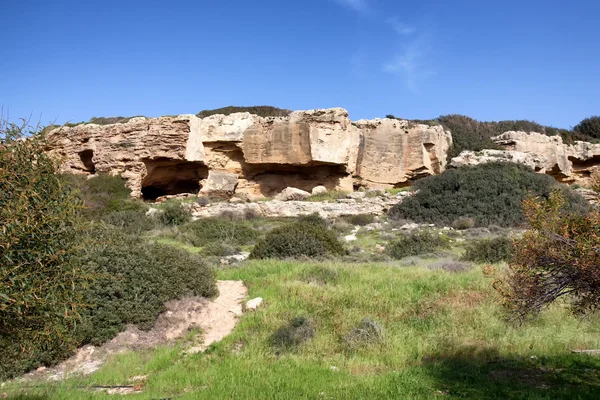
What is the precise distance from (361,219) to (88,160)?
17.3 meters

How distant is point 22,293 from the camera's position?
356cm

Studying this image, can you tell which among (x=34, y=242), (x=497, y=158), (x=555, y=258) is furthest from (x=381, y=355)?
(x=497, y=158)

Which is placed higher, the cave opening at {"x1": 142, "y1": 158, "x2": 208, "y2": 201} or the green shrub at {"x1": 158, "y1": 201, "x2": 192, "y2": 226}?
the cave opening at {"x1": 142, "y1": 158, "x2": 208, "y2": 201}

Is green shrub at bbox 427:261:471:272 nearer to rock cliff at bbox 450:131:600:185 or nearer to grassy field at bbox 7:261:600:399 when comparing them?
grassy field at bbox 7:261:600:399

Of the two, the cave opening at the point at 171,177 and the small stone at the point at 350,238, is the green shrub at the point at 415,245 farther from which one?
the cave opening at the point at 171,177

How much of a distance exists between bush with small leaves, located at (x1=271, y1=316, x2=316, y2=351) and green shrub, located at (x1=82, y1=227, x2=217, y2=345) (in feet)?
7.30

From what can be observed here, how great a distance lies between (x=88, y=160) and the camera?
29.8 metres

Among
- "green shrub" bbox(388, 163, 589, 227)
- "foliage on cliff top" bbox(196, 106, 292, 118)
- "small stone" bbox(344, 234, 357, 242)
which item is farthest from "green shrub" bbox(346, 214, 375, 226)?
"foliage on cliff top" bbox(196, 106, 292, 118)

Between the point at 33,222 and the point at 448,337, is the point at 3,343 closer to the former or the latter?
the point at 33,222

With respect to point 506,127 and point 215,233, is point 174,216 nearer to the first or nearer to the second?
point 215,233

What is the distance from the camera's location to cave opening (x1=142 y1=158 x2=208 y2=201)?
28.9 meters

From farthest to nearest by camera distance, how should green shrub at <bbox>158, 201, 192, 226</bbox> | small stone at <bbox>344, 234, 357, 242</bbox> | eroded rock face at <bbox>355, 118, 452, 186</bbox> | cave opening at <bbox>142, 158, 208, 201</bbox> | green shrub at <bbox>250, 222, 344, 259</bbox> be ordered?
eroded rock face at <bbox>355, 118, 452, 186</bbox>
cave opening at <bbox>142, 158, 208, 201</bbox>
green shrub at <bbox>158, 201, 192, 226</bbox>
small stone at <bbox>344, 234, 357, 242</bbox>
green shrub at <bbox>250, 222, 344, 259</bbox>

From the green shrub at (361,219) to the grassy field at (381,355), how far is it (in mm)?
13272

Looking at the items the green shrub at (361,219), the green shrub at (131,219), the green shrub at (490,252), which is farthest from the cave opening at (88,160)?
the green shrub at (490,252)
